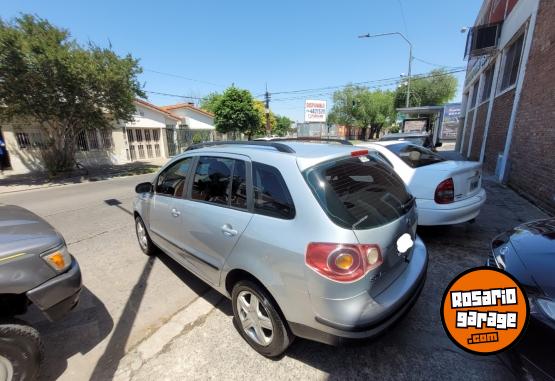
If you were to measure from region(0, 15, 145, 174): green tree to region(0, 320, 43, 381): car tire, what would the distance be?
1229 cm

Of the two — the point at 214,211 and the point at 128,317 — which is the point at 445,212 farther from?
the point at 128,317

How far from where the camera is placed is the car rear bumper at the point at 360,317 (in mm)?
1688

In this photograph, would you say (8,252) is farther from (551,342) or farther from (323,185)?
(551,342)

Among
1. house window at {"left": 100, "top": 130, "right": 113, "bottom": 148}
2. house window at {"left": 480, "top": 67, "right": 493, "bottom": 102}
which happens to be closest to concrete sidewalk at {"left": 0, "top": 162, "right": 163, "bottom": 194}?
house window at {"left": 100, "top": 130, "right": 113, "bottom": 148}

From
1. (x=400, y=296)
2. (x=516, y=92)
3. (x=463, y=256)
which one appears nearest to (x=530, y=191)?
(x=516, y=92)

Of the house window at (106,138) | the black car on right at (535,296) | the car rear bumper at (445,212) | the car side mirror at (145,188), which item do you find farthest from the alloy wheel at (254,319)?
the house window at (106,138)

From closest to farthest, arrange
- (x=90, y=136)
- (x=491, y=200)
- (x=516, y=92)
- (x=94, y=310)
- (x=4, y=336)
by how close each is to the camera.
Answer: (x=4, y=336)
(x=94, y=310)
(x=491, y=200)
(x=516, y=92)
(x=90, y=136)

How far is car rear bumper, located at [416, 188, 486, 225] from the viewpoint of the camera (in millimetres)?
3629

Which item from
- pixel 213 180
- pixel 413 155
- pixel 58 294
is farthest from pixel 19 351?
pixel 413 155

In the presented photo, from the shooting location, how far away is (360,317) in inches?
67.1

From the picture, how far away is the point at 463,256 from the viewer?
367cm

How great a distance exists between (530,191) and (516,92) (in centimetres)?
322

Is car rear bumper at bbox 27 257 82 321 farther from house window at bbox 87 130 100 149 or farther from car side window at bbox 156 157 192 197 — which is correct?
house window at bbox 87 130 100 149

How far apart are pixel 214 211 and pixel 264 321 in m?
1.00
